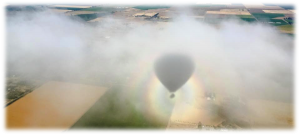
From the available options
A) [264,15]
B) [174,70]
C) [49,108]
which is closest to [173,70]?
[174,70]

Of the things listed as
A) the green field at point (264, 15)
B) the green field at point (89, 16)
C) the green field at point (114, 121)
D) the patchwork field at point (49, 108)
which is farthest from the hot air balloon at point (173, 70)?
the green field at point (264, 15)

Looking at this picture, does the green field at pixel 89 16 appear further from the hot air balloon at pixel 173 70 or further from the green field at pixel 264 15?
the green field at pixel 264 15

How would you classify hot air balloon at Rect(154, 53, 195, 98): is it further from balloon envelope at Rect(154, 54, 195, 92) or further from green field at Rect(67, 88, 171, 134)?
green field at Rect(67, 88, 171, 134)

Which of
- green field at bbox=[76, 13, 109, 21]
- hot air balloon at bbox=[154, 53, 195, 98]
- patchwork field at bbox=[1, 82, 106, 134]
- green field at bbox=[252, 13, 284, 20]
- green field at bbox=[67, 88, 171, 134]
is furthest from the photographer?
green field at bbox=[76, 13, 109, 21]

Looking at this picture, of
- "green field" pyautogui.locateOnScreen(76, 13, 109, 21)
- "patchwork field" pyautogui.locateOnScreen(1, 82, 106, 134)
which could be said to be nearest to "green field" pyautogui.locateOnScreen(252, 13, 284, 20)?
"green field" pyautogui.locateOnScreen(76, 13, 109, 21)

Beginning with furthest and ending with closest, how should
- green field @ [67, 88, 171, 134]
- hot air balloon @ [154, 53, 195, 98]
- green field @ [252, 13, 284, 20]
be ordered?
1. green field @ [252, 13, 284, 20]
2. hot air balloon @ [154, 53, 195, 98]
3. green field @ [67, 88, 171, 134]

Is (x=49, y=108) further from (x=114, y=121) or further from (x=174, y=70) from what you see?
(x=174, y=70)
